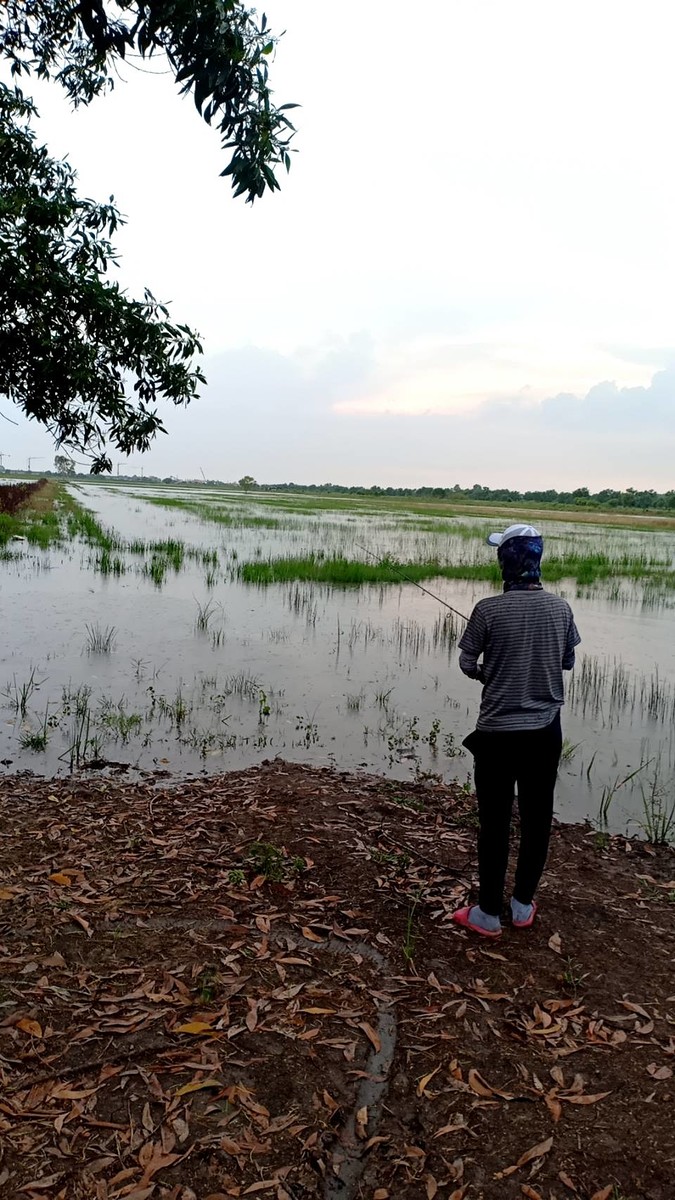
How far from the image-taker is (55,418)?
174 inches

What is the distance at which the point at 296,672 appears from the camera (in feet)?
31.4

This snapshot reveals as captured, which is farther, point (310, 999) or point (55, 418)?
point (55, 418)

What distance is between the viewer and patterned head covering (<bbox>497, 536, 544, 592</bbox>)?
354 cm

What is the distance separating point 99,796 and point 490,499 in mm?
97585

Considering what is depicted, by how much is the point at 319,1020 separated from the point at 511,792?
1345 millimetres

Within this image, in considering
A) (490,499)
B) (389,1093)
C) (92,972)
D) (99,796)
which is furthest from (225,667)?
(490,499)

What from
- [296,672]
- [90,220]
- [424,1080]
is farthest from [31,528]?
[424,1080]

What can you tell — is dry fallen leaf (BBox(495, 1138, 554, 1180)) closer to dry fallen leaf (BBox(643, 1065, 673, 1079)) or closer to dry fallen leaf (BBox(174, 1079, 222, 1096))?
dry fallen leaf (BBox(643, 1065, 673, 1079))

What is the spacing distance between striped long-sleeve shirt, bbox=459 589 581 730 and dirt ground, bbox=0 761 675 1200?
118 cm

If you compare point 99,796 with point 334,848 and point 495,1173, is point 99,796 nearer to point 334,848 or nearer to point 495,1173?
point 334,848

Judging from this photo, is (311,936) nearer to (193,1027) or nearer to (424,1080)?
(193,1027)

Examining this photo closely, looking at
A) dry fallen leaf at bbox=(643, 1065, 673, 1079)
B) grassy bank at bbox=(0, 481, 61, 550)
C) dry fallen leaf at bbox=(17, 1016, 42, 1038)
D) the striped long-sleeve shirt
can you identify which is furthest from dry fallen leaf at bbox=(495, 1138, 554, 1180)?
grassy bank at bbox=(0, 481, 61, 550)

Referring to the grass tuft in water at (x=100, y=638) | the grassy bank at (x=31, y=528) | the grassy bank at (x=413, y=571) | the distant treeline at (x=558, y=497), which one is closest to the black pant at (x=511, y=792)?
the grass tuft in water at (x=100, y=638)

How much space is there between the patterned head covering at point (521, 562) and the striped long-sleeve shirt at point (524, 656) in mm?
48
